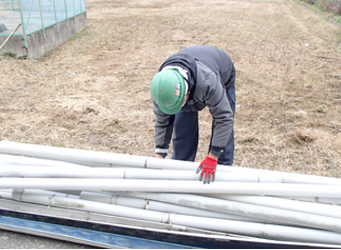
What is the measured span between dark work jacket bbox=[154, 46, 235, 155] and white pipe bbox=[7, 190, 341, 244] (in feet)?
1.66

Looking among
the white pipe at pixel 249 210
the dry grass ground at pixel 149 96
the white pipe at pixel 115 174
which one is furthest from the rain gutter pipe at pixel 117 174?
the dry grass ground at pixel 149 96

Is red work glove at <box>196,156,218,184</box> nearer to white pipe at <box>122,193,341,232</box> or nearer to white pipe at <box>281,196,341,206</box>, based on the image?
white pipe at <box>122,193,341,232</box>

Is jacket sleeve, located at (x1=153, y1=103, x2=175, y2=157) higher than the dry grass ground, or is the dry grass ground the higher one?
jacket sleeve, located at (x1=153, y1=103, x2=175, y2=157)

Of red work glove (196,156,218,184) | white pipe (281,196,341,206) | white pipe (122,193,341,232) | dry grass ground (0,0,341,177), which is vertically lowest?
dry grass ground (0,0,341,177)

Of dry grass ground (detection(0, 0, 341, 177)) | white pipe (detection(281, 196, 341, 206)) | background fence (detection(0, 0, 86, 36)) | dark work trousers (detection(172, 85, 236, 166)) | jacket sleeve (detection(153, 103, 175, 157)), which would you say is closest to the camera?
white pipe (detection(281, 196, 341, 206))

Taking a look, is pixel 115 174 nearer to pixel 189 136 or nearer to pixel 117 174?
pixel 117 174

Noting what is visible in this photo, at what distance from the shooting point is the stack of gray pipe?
182 centimetres

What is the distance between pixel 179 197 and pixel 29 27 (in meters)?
6.49

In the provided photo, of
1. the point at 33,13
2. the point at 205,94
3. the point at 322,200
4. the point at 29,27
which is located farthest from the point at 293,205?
the point at 33,13

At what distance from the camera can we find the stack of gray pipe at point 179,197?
5.96 feet

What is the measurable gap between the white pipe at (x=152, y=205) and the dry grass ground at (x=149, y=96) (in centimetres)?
141

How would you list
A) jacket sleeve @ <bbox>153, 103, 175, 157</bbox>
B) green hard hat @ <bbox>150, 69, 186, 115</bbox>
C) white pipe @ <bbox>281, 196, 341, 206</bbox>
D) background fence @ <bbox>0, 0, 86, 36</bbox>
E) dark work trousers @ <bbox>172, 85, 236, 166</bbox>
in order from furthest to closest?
background fence @ <bbox>0, 0, 86, 36</bbox> < dark work trousers @ <bbox>172, 85, 236, 166</bbox> < jacket sleeve @ <bbox>153, 103, 175, 157</bbox> < white pipe @ <bbox>281, 196, 341, 206</bbox> < green hard hat @ <bbox>150, 69, 186, 115</bbox>

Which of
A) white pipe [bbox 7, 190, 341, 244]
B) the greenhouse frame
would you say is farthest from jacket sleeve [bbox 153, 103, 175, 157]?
the greenhouse frame

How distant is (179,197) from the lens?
194cm
